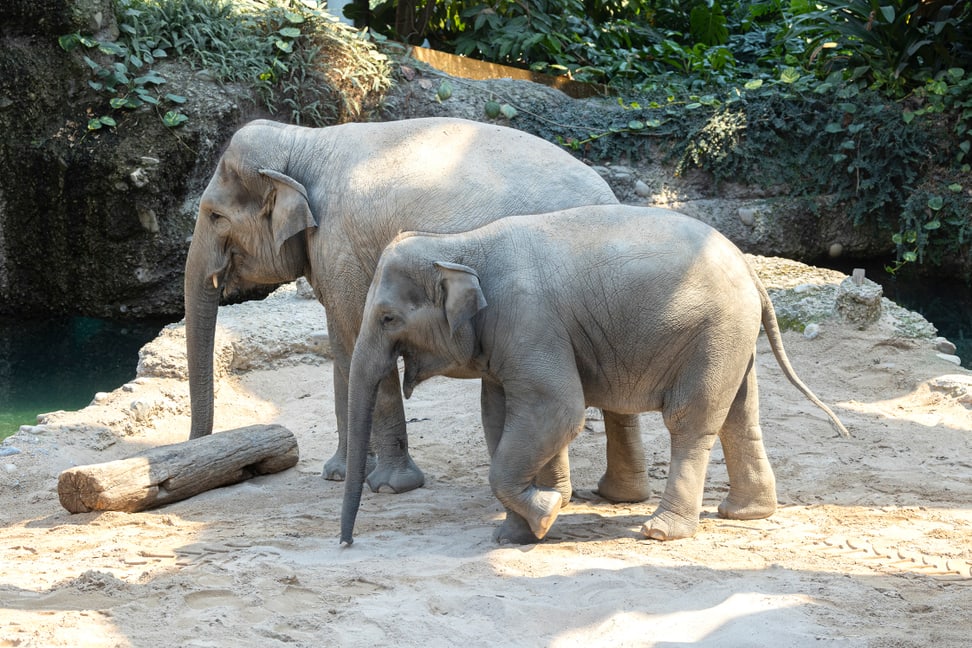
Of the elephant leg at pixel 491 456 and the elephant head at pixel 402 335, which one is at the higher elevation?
the elephant head at pixel 402 335

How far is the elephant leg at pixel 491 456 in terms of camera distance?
5129mm

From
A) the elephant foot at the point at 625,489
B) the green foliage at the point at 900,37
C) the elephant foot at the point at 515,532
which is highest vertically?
the green foliage at the point at 900,37

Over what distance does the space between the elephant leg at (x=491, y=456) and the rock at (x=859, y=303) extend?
431 centimetres

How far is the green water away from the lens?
32.6 ft

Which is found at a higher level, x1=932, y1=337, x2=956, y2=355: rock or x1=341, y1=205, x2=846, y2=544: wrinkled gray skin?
x1=341, y1=205, x2=846, y2=544: wrinkled gray skin

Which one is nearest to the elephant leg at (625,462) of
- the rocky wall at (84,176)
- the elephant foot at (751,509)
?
the elephant foot at (751,509)

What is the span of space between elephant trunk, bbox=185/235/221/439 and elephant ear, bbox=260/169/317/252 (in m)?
0.65

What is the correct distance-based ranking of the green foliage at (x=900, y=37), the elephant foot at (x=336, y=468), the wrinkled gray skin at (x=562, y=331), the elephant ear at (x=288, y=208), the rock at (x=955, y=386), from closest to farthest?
the wrinkled gray skin at (x=562, y=331)
the elephant ear at (x=288, y=208)
the elephant foot at (x=336, y=468)
the rock at (x=955, y=386)
the green foliage at (x=900, y=37)

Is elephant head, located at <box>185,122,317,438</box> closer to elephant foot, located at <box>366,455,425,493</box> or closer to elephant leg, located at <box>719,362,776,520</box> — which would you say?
elephant foot, located at <box>366,455,425,493</box>

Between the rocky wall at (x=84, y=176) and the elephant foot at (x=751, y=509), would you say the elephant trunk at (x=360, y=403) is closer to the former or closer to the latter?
the elephant foot at (x=751, y=509)

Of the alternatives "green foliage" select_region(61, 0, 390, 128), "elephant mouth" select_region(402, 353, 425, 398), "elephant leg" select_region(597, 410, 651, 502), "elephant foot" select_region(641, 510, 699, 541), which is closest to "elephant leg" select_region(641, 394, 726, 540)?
"elephant foot" select_region(641, 510, 699, 541)

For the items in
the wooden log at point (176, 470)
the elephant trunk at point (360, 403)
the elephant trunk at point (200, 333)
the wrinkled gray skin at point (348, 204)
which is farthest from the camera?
the elephant trunk at point (200, 333)

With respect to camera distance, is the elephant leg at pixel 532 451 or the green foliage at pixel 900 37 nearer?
the elephant leg at pixel 532 451

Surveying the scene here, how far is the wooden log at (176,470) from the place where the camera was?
5785 millimetres
